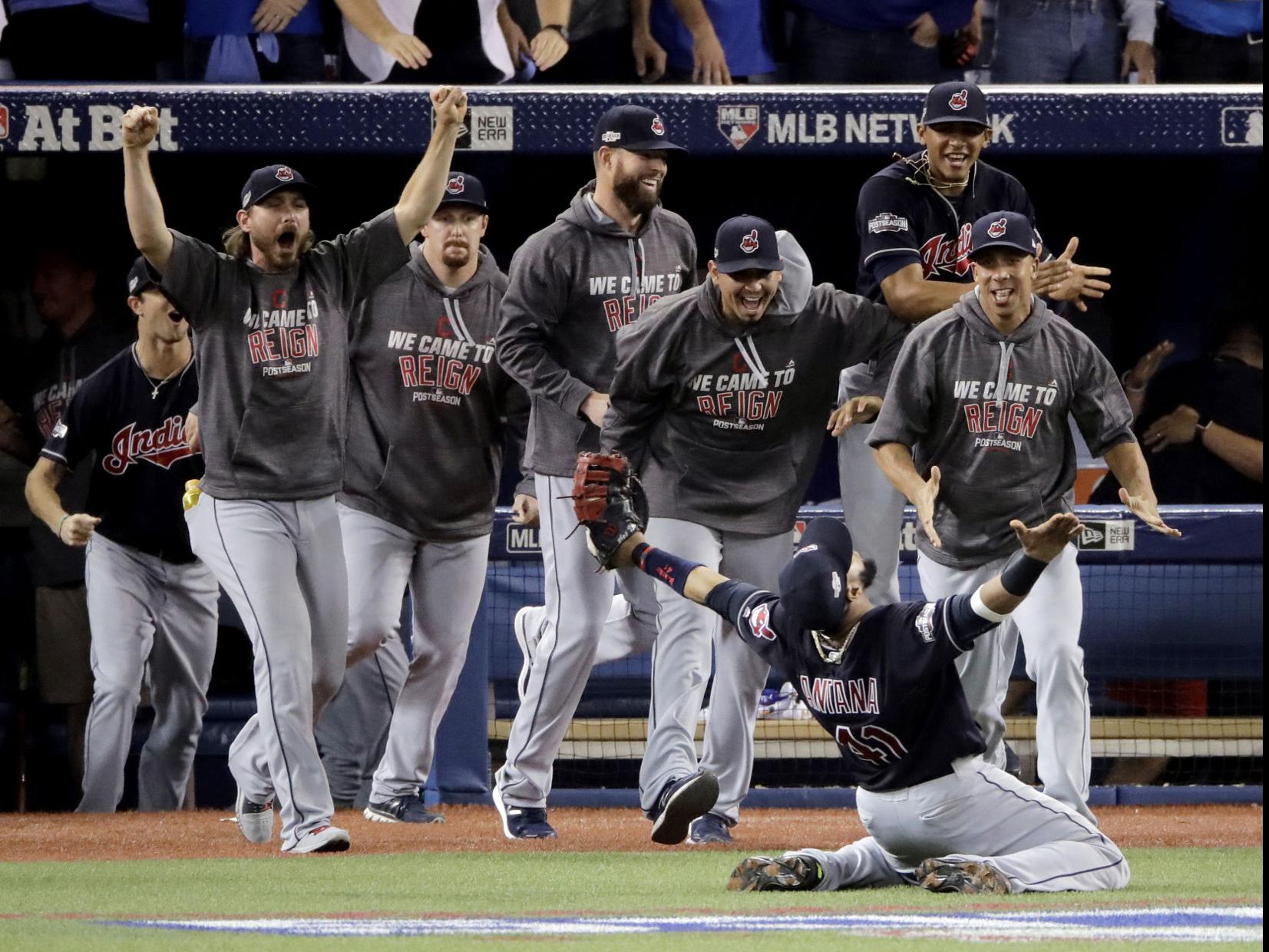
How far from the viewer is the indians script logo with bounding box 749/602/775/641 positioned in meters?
4.61

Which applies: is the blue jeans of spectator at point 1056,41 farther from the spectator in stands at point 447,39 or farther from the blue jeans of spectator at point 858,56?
the spectator in stands at point 447,39

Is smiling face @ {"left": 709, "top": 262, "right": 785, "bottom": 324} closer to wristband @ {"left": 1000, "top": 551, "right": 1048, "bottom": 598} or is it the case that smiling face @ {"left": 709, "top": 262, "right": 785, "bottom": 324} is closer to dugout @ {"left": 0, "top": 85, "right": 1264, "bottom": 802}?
wristband @ {"left": 1000, "top": 551, "right": 1048, "bottom": 598}

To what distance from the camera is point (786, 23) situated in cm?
843

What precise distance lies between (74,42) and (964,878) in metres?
5.14

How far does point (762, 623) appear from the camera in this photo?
15.2 feet

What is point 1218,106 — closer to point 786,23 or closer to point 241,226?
point 786,23

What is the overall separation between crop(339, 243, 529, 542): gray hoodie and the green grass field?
1.31 meters

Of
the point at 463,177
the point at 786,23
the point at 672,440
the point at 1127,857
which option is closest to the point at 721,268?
the point at 672,440

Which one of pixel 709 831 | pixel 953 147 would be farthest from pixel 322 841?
pixel 953 147

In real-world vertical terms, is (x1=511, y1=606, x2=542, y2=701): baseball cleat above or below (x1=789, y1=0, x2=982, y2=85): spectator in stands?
below

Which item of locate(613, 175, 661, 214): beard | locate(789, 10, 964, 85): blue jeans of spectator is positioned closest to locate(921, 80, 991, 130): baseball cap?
locate(613, 175, 661, 214): beard

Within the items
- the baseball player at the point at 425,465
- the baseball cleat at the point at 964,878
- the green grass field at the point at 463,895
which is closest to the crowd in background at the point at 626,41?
the baseball player at the point at 425,465

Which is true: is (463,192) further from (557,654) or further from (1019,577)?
(1019,577)

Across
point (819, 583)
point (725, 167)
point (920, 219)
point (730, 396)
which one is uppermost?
point (725, 167)
